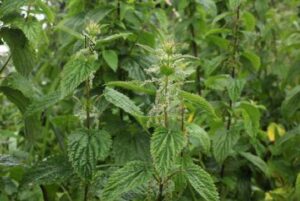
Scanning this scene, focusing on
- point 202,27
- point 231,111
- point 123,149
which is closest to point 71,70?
point 123,149

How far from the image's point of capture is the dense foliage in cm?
173

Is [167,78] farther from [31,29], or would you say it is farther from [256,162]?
[256,162]

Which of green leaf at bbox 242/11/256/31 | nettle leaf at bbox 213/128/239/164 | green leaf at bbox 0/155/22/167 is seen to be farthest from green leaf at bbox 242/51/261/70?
green leaf at bbox 0/155/22/167

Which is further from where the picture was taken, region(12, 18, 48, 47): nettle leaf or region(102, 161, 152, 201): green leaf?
region(12, 18, 48, 47): nettle leaf

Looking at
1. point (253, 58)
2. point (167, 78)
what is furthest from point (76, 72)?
point (253, 58)

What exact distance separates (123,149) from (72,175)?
0.40 meters

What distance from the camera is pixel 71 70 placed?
1724mm

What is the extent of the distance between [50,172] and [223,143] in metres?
0.87

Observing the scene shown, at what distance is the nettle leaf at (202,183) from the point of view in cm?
167

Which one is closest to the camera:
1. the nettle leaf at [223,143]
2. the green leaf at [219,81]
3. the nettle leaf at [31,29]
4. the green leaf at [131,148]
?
the nettle leaf at [31,29]

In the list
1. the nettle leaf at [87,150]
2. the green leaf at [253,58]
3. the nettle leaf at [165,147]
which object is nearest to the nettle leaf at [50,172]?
the nettle leaf at [87,150]

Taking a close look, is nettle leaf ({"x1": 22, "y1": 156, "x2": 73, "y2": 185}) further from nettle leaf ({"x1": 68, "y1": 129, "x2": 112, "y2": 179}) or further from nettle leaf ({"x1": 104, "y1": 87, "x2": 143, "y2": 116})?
nettle leaf ({"x1": 104, "y1": 87, "x2": 143, "y2": 116})

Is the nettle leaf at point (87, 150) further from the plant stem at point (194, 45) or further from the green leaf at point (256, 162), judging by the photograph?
the plant stem at point (194, 45)

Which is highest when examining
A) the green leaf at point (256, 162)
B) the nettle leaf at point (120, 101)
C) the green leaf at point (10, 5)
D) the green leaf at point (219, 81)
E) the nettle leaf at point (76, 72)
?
the green leaf at point (10, 5)
